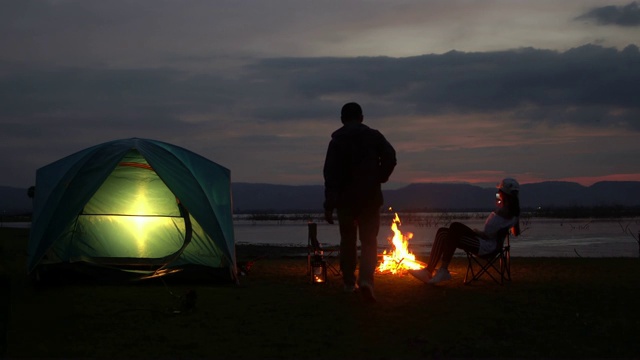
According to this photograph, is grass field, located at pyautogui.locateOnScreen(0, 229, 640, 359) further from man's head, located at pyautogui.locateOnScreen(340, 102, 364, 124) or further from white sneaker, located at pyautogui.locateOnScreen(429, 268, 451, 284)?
man's head, located at pyautogui.locateOnScreen(340, 102, 364, 124)

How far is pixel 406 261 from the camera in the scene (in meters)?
10.6

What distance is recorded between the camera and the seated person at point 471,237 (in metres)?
9.07

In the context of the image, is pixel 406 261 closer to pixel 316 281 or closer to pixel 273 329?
pixel 316 281

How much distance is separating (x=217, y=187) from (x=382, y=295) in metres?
3.29

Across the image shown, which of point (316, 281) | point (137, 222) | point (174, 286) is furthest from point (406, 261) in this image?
point (137, 222)

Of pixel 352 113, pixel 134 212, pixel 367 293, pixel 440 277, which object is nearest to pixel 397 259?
pixel 440 277

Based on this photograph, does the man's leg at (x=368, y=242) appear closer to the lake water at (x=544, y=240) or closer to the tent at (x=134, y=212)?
the tent at (x=134, y=212)

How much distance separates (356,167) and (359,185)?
0.20 m

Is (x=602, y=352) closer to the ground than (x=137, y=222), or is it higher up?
closer to the ground

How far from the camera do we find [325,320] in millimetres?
6340

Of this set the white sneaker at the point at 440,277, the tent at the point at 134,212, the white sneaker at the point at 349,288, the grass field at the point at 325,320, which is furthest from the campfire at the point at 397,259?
the white sneaker at the point at 349,288

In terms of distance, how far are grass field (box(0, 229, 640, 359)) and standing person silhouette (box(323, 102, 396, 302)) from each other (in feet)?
1.72

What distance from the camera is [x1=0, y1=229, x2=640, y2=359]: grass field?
5.10 m

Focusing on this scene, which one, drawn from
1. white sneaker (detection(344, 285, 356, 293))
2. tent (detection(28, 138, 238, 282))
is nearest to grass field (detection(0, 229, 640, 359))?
white sneaker (detection(344, 285, 356, 293))
